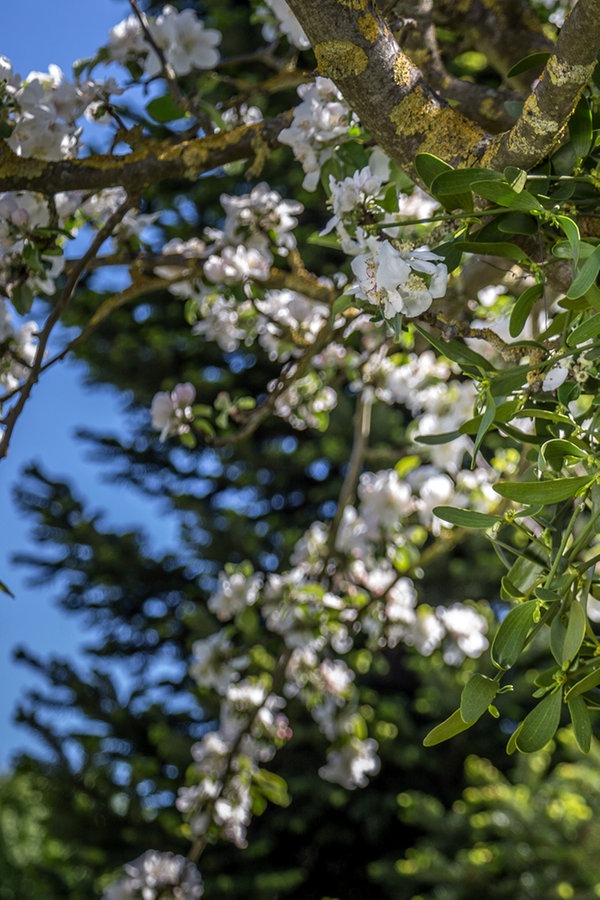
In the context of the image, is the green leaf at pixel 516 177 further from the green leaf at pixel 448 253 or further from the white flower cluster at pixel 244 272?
the white flower cluster at pixel 244 272

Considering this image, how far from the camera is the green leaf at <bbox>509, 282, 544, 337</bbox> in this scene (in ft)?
1.65

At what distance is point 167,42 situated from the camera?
928 millimetres

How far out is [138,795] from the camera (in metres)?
2.58

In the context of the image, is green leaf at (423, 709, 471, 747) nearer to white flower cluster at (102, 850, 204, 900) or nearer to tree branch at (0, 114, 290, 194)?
tree branch at (0, 114, 290, 194)

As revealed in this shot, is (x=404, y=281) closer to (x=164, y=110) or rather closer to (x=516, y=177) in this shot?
(x=516, y=177)

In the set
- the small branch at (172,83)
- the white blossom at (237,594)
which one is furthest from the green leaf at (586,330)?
the white blossom at (237,594)

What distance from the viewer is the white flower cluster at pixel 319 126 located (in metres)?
0.70

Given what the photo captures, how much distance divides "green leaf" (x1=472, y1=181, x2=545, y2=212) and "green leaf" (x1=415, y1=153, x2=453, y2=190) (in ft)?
0.08

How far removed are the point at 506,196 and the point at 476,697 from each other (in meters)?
0.24

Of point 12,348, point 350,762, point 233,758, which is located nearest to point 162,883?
point 233,758

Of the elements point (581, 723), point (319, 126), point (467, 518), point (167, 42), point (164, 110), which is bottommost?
point (581, 723)

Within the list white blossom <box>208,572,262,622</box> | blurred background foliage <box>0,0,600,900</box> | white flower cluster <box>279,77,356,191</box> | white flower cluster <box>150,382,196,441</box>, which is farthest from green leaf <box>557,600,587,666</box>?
blurred background foliage <box>0,0,600,900</box>

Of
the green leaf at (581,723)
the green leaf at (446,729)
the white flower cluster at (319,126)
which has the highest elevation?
the white flower cluster at (319,126)

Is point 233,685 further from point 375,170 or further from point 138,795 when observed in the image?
point 138,795
